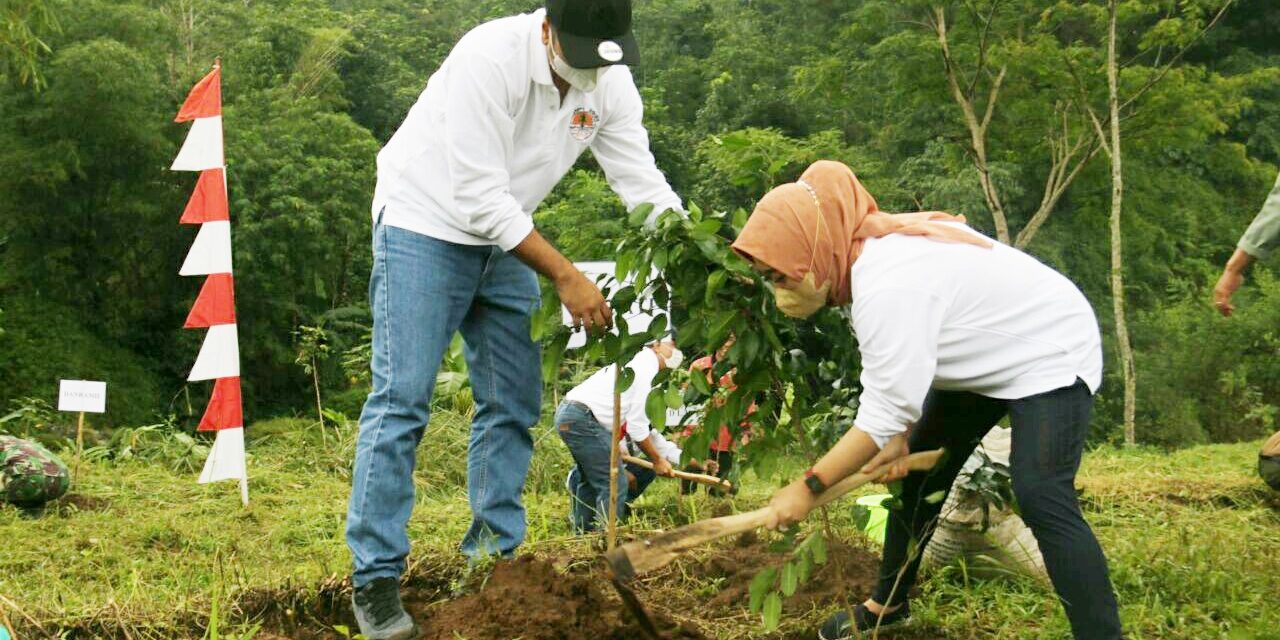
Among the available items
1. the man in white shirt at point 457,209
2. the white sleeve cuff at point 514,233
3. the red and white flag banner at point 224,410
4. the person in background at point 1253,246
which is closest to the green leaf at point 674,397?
the man in white shirt at point 457,209

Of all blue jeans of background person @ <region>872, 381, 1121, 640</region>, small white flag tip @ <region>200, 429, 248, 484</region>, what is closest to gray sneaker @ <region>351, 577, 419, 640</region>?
blue jeans of background person @ <region>872, 381, 1121, 640</region>

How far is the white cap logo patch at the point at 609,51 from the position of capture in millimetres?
3029

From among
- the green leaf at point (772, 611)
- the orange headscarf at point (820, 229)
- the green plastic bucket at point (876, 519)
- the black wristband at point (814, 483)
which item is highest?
the orange headscarf at point (820, 229)

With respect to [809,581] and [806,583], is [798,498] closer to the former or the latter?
[806,583]

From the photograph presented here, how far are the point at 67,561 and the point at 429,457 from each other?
3.16m

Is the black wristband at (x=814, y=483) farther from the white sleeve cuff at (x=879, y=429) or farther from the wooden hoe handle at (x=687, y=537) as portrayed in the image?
the white sleeve cuff at (x=879, y=429)

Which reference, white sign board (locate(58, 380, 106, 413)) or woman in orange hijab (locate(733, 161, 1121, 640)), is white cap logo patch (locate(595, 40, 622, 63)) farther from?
white sign board (locate(58, 380, 106, 413))

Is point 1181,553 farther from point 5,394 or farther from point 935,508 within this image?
point 5,394

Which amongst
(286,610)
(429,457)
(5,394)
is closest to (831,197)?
(286,610)

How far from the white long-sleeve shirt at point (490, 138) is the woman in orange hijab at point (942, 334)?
760mm

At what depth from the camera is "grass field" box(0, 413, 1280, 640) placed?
3.38m

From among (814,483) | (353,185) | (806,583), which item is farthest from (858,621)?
(353,185)

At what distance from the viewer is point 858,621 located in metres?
3.36

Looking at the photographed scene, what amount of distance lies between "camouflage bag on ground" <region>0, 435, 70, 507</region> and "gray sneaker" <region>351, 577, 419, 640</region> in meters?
3.89
